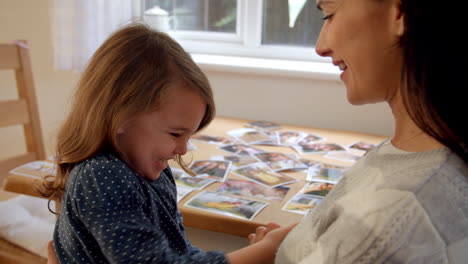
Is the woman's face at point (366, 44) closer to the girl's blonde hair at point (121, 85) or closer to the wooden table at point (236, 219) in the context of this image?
the girl's blonde hair at point (121, 85)

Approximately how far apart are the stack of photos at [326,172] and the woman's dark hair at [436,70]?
0.85 m

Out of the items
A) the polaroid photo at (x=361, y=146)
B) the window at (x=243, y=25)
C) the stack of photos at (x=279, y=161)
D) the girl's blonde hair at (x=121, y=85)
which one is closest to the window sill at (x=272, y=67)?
the window at (x=243, y=25)

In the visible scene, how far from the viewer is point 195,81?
3.17 ft

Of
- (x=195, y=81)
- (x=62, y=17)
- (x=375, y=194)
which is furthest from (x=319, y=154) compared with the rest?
(x=62, y=17)

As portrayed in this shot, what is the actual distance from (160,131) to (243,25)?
1.69 metres

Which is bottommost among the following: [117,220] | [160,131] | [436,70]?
[117,220]

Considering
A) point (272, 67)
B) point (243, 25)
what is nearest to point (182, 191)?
point (272, 67)

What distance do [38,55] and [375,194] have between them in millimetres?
2589

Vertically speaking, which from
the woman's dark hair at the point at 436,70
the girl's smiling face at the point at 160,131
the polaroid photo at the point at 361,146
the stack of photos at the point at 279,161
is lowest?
the polaroid photo at the point at 361,146

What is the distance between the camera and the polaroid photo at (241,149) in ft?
5.58

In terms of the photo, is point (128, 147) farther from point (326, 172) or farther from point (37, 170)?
point (326, 172)

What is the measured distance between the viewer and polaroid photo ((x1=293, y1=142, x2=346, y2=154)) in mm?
1765

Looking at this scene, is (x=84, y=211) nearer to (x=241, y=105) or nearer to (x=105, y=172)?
(x=105, y=172)

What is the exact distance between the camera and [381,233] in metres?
0.55
